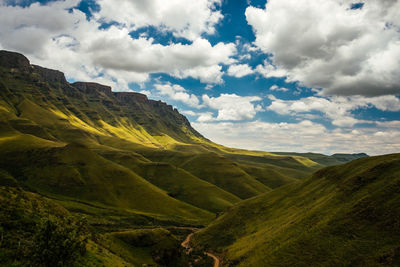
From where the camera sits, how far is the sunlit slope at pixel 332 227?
44.3 metres

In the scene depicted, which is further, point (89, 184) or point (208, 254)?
point (89, 184)

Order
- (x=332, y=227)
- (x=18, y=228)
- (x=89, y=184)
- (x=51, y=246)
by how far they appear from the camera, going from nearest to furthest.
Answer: (x=51, y=246) < (x=18, y=228) < (x=332, y=227) < (x=89, y=184)

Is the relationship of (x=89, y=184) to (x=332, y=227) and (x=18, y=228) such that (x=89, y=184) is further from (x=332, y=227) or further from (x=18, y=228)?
(x=332, y=227)

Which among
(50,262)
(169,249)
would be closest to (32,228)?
(50,262)

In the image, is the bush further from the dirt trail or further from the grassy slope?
the dirt trail

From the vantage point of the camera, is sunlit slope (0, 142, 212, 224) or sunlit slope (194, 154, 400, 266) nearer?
sunlit slope (194, 154, 400, 266)

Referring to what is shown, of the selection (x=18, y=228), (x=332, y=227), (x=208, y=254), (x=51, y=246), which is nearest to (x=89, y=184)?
(x=208, y=254)

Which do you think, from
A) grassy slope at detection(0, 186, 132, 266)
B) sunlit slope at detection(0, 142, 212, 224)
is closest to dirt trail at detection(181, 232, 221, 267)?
grassy slope at detection(0, 186, 132, 266)

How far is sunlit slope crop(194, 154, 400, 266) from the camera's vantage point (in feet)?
145

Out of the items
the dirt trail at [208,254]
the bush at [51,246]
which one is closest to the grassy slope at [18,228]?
the bush at [51,246]

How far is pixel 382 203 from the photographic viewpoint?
51.6 meters

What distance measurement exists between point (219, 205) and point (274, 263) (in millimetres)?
138519

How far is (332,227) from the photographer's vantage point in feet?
174

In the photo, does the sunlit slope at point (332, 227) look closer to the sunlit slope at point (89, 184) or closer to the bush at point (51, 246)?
the bush at point (51, 246)
